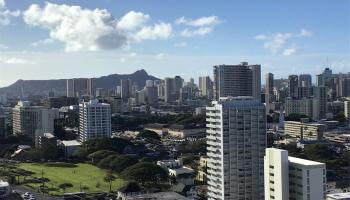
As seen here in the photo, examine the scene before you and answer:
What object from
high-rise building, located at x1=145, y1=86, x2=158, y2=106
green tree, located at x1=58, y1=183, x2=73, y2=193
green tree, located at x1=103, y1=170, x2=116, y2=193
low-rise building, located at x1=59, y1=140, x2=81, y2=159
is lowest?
green tree, located at x1=58, y1=183, x2=73, y2=193

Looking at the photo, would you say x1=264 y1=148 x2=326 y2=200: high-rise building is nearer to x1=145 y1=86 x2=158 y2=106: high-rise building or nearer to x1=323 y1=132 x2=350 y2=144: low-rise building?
x1=323 y1=132 x2=350 y2=144: low-rise building

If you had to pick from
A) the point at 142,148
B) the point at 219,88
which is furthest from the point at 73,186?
the point at 219,88

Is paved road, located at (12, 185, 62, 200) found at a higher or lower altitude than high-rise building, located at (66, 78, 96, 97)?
lower

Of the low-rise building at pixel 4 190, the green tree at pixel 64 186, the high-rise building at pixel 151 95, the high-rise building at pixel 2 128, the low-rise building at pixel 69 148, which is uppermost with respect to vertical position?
the high-rise building at pixel 151 95

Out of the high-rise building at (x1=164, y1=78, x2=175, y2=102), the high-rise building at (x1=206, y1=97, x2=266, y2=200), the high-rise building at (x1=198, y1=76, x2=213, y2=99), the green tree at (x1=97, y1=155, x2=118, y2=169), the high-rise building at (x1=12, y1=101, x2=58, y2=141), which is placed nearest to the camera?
the high-rise building at (x1=206, y1=97, x2=266, y2=200)

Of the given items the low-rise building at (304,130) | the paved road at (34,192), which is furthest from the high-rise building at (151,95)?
the paved road at (34,192)

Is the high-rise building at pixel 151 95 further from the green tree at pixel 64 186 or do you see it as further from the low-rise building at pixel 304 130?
the green tree at pixel 64 186

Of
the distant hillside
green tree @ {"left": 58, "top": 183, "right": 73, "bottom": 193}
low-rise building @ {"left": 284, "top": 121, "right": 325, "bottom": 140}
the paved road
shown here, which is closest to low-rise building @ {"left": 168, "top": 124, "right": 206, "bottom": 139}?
low-rise building @ {"left": 284, "top": 121, "right": 325, "bottom": 140}
